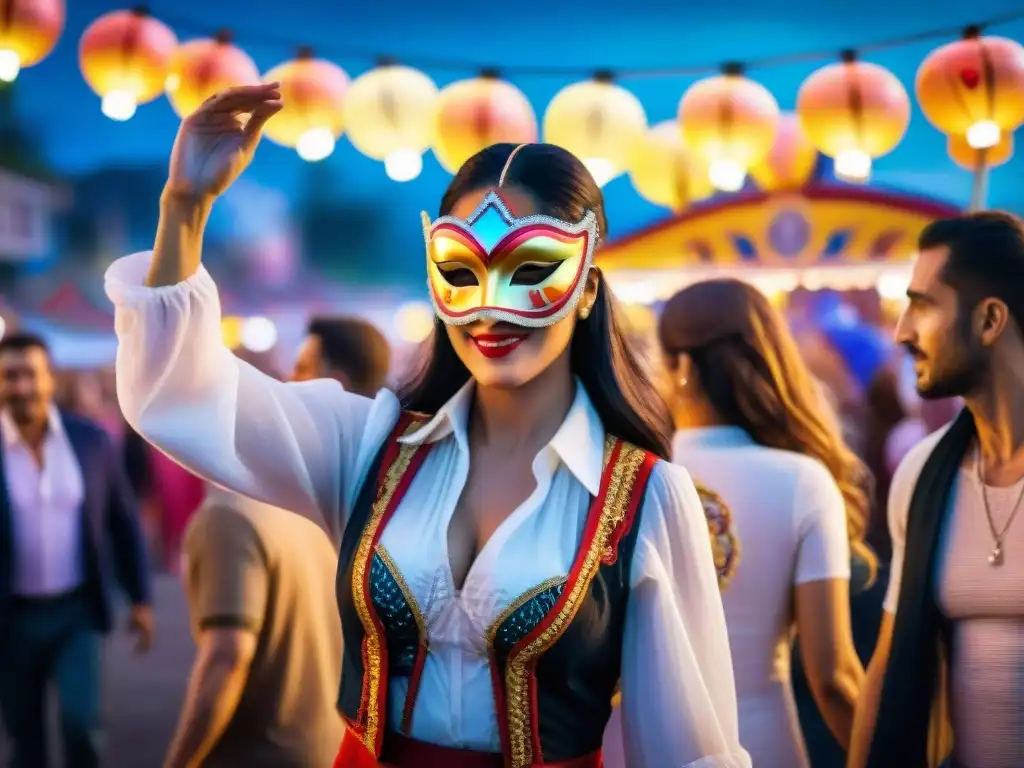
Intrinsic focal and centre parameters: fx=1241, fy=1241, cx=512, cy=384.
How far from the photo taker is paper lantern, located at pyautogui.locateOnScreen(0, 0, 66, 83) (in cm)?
433

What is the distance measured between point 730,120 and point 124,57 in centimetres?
241

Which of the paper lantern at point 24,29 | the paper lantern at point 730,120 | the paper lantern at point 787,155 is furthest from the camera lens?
the paper lantern at point 787,155

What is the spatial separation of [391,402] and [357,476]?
0.14 meters

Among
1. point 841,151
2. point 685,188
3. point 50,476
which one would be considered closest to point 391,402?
point 50,476

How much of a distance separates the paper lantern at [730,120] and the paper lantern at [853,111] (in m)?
0.18

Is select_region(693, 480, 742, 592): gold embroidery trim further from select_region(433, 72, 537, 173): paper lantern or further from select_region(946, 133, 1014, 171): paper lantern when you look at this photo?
select_region(946, 133, 1014, 171): paper lantern

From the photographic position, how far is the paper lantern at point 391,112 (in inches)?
201

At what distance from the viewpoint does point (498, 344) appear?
5.87 ft

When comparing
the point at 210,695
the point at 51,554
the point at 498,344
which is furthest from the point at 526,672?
the point at 51,554

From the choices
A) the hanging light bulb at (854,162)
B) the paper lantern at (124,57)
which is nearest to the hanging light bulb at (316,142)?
the paper lantern at (124,57)

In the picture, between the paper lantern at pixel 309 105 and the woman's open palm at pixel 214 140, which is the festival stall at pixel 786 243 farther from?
the woman's open palm at pixel 214 140

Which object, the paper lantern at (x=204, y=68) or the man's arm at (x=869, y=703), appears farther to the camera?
the paper lantern at (x=204, y=68)

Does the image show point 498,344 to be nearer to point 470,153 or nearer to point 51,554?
point 51,554

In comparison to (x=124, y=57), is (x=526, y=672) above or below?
below
